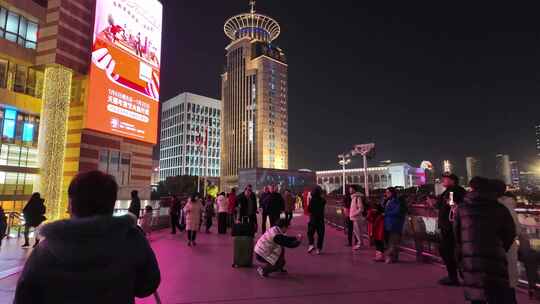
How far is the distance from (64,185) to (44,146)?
2998mm

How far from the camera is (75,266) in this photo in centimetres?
151

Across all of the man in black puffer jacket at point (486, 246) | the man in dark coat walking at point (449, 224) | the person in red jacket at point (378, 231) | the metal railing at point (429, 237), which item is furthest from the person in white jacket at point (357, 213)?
the man in black puffer jacket at point (486, 246)

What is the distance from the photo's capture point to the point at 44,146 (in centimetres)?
1730

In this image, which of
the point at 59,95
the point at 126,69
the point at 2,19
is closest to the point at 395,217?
the point at 126,69

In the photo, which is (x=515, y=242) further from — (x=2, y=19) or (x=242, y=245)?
(x=2, y=19)

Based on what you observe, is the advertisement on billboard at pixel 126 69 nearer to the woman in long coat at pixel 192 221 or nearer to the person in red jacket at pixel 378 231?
the woman in long coat at pixel 192 221

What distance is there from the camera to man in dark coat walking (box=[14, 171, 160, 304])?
151 centimetres

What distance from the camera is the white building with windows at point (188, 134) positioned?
111m

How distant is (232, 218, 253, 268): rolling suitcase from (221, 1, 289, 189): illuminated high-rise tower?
102 metres

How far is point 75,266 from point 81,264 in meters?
0.03

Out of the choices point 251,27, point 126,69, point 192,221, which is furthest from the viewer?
point 251,27

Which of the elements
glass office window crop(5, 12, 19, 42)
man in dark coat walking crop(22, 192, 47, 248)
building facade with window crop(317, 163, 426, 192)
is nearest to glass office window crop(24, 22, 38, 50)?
glass office window crop(5, 12, 19, 42)

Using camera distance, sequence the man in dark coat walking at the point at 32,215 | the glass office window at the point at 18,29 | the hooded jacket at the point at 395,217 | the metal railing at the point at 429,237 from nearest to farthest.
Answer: the metal railing at the point at 429,237 < the hooded jacket at the point at 395,217 < the man in dark coat walking at the point at 32,215 < the glass office window at the point at 18,29

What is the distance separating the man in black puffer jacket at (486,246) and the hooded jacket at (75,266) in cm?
351
